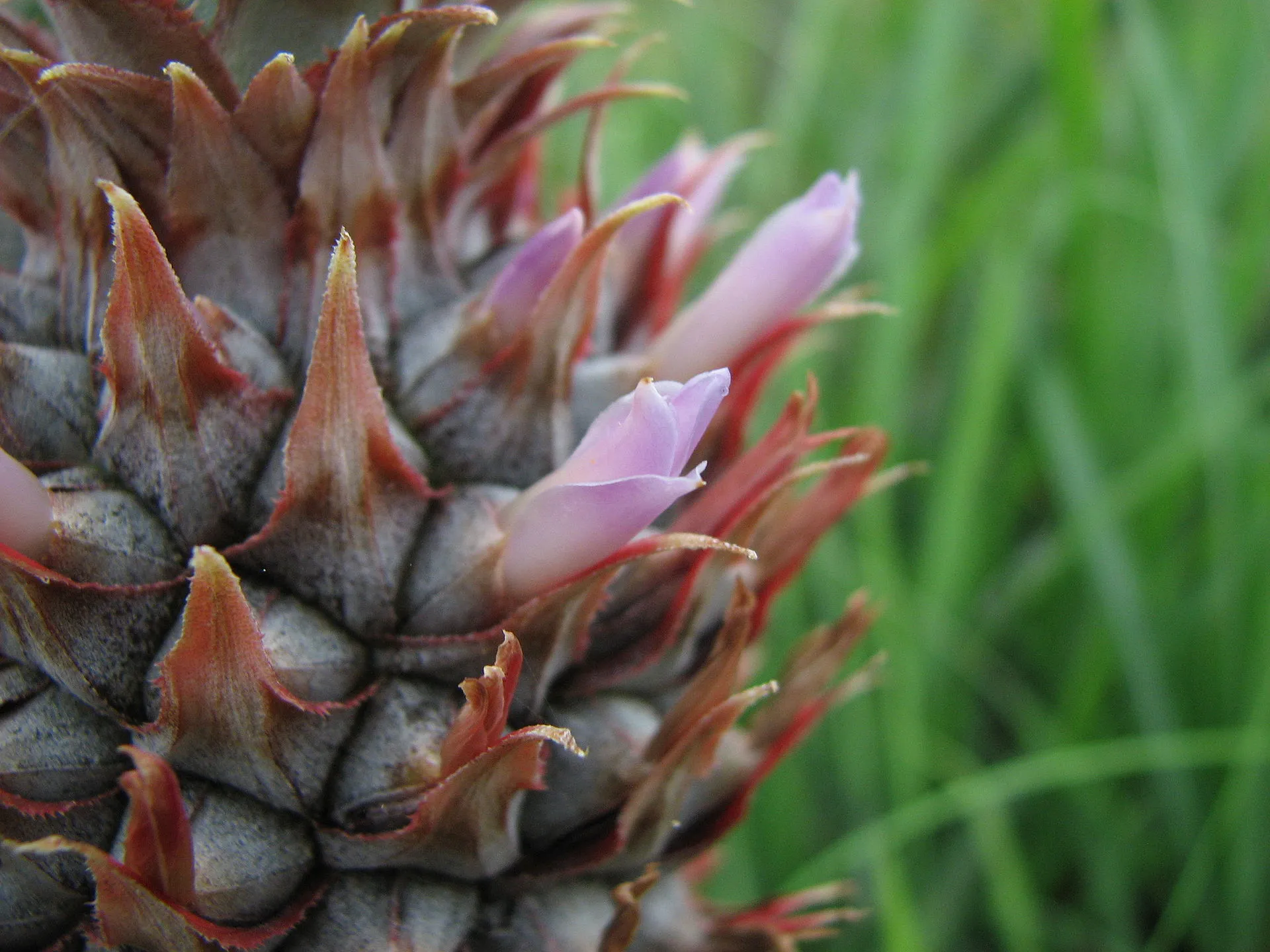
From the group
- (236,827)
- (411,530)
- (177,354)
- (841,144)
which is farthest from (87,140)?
(841,144)

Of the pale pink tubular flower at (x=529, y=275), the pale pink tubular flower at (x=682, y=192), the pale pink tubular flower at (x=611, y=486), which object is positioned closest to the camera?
the pale pink tubular flower at (x=611, y=486)

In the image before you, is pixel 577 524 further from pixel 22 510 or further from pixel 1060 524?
pixel 1060 524

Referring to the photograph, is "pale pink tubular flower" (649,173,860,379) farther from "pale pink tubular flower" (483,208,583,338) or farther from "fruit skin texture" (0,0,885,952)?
"pale pink tubular flower" (483,208,583,338)

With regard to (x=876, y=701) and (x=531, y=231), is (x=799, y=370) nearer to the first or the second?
(x=876, y=701)

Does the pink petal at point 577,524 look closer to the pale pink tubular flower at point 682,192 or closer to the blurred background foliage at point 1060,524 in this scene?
the pale pink tubular flower at point 682,192

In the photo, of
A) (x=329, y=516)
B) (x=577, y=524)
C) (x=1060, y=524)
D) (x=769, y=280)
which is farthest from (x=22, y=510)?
(x=1060, y=524)

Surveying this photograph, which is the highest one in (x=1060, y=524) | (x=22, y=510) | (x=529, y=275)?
(x=529, y=275)

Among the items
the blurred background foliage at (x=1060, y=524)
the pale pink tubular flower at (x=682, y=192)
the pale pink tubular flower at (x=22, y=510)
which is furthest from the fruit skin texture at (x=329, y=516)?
the blurred background foliage at (x=1060, y=524)
